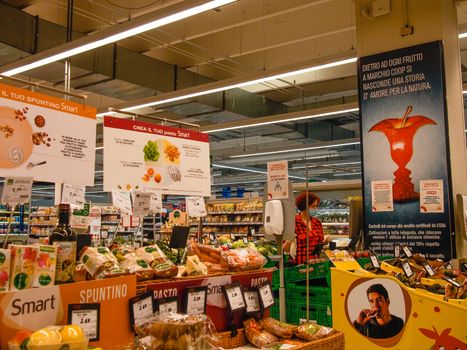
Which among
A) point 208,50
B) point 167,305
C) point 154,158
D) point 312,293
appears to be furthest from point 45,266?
point 208,50

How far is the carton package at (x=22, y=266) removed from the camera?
1.78 m

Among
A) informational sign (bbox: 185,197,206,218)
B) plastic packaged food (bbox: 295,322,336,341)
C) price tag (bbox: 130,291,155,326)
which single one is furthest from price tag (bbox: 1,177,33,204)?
informational sign (bbox: 185,197,206,218)

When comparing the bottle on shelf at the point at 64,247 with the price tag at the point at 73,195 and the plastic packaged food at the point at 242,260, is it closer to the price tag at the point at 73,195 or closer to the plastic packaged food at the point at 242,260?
the price tag at the point at 73,195

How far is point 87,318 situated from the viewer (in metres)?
1.89

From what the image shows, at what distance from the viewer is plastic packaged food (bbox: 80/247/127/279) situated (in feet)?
6.89

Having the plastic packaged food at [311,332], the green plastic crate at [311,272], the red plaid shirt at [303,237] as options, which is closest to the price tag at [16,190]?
the plastic packaged food at [311,332]

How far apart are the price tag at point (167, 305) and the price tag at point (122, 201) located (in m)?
1.40

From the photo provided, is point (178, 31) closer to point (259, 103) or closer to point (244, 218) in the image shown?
point (259, 103)

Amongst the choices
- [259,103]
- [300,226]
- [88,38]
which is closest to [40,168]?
[88,38]

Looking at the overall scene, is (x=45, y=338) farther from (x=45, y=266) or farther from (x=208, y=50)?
(x=208, y=50)

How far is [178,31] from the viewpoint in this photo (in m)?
9.02

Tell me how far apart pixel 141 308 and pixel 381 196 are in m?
4.18

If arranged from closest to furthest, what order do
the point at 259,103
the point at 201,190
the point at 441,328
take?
1. the point at 441,328
2. the point at 201,190
3. the point at 259,103

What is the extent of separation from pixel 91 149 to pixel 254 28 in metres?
6.40
